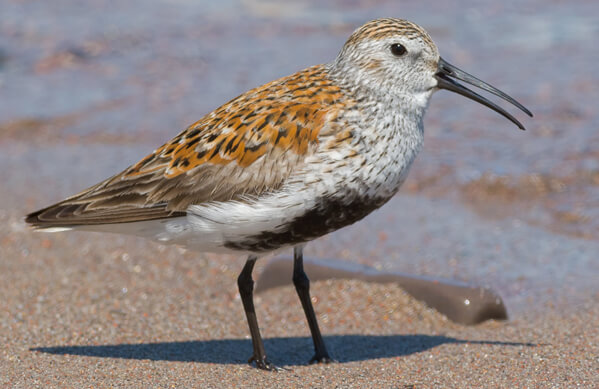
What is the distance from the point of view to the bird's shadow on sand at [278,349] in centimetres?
621

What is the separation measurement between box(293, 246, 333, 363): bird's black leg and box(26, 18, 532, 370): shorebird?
15.3 inches

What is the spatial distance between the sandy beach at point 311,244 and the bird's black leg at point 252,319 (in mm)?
101

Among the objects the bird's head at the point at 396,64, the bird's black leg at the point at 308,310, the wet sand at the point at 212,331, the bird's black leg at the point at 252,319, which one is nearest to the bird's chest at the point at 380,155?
the bird's head at the point at 396,64

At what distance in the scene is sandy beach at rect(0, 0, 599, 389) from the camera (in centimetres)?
611

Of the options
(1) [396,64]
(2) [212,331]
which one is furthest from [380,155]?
(2) [212,331]

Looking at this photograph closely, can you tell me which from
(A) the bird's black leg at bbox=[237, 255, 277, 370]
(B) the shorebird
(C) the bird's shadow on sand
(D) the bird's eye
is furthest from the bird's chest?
(C) the bird's shadow on sand

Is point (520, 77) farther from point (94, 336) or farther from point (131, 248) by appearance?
point (94, 336)

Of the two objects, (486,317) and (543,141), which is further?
(543,141)

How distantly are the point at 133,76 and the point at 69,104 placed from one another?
1445 mm

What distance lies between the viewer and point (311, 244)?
8.45 meters

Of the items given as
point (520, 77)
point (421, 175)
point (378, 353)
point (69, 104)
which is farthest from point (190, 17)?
point (378, 353)

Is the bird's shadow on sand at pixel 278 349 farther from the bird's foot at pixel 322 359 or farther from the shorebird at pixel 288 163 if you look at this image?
the shorebird at pixel 288 163

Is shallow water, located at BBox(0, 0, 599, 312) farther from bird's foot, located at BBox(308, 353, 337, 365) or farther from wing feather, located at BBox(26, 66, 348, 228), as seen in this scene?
wing feather, located at BBox(26, 66, 348, 228)

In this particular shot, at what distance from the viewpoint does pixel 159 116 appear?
1207 centimetres
